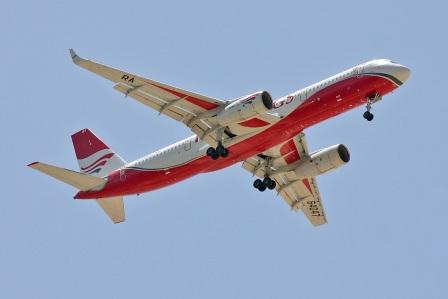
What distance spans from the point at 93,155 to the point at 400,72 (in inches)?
967

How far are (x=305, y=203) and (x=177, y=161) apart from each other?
13291mm

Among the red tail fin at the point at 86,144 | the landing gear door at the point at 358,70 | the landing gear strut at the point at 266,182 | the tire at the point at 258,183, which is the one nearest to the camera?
the landing gear door at the point at 358,70

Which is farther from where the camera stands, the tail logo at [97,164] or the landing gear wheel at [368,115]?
the tail logo at [97,164]

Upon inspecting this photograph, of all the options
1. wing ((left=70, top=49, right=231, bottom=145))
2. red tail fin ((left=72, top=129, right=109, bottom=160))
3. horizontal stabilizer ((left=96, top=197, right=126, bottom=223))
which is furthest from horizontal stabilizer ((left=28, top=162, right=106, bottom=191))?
wing ((left=70, top=49, right=231, bottom=145))

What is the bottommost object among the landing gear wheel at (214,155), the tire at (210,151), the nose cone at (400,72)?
the landing gear wheel at (214,155)

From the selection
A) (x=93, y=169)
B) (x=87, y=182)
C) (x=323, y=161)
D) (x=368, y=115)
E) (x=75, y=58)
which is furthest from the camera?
(x=93, y=169)

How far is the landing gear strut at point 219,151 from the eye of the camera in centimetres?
6531

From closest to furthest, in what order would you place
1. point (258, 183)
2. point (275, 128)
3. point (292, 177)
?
1. point (275, 128)
2. point (258, 183)
3. point (292, 177)

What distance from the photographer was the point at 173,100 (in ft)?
211

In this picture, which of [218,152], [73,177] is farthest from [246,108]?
[73,177]

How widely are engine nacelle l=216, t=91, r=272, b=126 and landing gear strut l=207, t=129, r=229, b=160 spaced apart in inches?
78.1

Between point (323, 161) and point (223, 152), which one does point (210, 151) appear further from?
point (323, 161)

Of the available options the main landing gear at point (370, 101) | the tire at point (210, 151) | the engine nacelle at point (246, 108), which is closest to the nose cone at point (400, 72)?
the main landing gear at point (370, 101)

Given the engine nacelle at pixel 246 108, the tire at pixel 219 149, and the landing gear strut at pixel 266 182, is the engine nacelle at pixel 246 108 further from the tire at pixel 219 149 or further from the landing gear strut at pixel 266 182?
the landing gear strut at pixel 266 182
